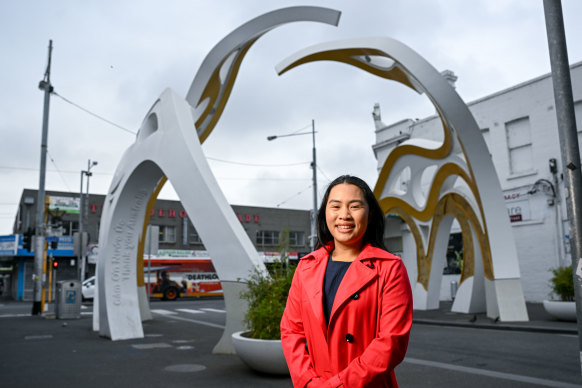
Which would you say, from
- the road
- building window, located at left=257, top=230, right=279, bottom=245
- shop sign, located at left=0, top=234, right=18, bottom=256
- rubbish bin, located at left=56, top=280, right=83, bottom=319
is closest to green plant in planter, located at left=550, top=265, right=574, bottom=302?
the road

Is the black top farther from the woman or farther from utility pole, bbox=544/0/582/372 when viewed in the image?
utility pole, bbox=544/0/582/372

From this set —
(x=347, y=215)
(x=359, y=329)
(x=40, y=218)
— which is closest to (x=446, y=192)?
(x=40, y=218)

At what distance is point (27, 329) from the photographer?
15016 millimetres

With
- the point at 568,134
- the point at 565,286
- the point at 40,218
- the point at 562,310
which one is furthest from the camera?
the point at 40,218

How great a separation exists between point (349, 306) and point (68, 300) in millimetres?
18973

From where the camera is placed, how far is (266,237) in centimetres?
4741

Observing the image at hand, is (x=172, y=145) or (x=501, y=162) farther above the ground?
(x=501, y=162)

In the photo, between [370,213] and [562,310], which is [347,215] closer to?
[370,213]

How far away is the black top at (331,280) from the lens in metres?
2.73

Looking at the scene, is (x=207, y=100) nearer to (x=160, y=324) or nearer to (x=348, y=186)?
(x=160, y=324)

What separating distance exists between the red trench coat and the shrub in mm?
4798

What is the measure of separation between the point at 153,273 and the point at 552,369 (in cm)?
2836

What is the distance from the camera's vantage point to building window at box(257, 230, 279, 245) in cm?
4697

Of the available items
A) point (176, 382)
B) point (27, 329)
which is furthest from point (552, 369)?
point (27, 329)
